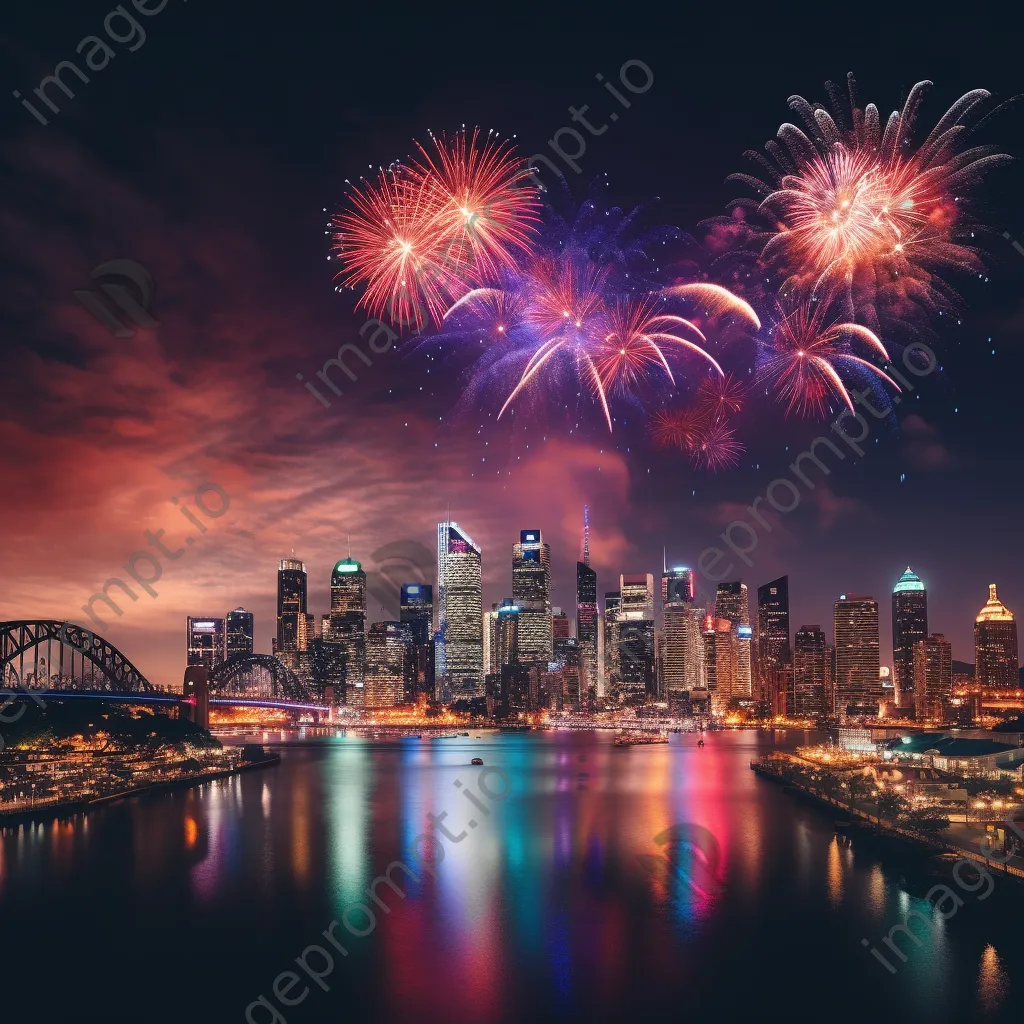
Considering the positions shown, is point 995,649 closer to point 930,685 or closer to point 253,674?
point 930,685

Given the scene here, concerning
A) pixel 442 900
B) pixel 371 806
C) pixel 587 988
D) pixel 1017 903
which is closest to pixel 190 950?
pixel 442 900

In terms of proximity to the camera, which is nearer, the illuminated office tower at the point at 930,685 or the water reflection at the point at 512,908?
the water reflection at the point at 512,908

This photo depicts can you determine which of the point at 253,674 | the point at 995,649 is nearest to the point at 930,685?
the point at 995,649

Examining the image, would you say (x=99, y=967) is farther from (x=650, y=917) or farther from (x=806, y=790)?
(x=806, y=790)

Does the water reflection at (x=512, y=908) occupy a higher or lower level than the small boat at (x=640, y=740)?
higher

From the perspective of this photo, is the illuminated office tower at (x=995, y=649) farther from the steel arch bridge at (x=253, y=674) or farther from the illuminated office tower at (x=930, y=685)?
the steel arch bridge at (x=253, y=674)

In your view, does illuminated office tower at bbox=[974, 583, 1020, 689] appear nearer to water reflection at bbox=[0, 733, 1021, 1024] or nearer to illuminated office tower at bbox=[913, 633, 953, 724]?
illuminated office tower at bbox=[913, 633, 953, 724]

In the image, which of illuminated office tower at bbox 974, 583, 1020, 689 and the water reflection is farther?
illuminated office tower at bbox 974, 583, 1020, 689

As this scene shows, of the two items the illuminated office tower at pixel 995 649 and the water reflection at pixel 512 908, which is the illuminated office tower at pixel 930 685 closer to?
the illuminated office tower at pixel 995 649

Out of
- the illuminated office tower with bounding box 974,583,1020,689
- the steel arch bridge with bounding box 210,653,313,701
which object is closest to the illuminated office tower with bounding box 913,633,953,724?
the illuminated office tower with bounding box 974,583,1020,689

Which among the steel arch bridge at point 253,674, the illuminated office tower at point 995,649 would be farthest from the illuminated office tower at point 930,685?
the steel arch bridge at point 253,674

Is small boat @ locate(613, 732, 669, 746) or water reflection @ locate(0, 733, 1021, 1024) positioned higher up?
water reflection @ locate(0, 733, 1021, 1024)

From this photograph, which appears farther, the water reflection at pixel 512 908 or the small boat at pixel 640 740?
the small boat at pixel 640 740
